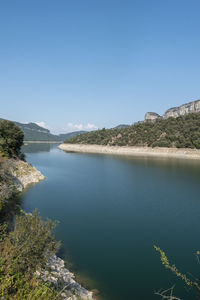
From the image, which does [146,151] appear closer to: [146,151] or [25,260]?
[146,151]

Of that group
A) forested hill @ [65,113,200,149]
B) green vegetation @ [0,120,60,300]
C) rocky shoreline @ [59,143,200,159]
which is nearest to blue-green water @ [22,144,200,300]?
green vegetation @ [0,120,60,300]

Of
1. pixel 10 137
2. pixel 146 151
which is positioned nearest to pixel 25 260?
pixel 10 137

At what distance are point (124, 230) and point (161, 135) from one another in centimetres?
6956

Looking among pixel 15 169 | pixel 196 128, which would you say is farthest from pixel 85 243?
pixel 196 128

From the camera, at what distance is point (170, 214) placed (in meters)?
17.1

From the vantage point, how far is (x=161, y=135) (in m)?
78.8

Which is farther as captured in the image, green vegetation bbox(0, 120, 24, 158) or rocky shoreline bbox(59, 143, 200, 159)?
rocky shoreline bbox(59, 143, 200, 159)

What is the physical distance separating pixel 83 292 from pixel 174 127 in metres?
78.5

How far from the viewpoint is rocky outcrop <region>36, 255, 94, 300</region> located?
6713 mm

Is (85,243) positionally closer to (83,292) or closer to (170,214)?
(83,292)

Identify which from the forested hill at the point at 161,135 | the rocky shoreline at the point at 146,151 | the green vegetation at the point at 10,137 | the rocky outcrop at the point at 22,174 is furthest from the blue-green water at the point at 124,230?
the forested hill at the point at 161,135

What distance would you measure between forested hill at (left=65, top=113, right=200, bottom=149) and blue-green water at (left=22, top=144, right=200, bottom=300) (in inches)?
1713

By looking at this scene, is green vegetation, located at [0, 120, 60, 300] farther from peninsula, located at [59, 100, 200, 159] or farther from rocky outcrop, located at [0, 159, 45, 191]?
peninsula, located at [59, 100, 200, 159]

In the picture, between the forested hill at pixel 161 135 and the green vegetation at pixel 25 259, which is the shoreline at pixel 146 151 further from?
the green vegetation at pixel 25 259
